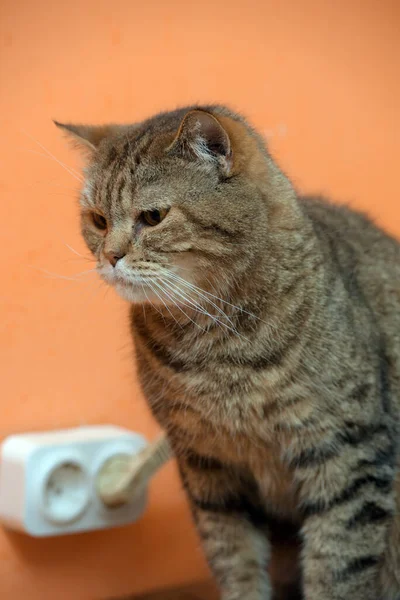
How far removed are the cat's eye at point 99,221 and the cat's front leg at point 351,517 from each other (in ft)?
1.55

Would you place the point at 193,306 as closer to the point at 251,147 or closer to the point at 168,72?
the point at 251,147

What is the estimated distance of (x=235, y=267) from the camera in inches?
45.3

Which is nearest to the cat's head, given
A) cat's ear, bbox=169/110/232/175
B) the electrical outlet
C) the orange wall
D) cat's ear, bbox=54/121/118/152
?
cat's ear, bbox=169/110/232/175

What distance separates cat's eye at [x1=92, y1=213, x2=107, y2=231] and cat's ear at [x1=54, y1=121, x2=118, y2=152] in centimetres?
12

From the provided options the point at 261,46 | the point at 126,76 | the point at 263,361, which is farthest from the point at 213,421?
the point at 261,46

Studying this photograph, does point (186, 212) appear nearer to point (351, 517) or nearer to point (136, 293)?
point (136, 293)

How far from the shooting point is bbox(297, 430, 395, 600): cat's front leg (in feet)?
3.86

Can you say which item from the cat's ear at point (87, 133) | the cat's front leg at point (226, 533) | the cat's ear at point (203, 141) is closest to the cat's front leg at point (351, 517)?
the cat's front leg at point (226, 533)

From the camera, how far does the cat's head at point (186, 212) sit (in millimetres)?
1123

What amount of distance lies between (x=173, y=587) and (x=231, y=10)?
4.06 ft

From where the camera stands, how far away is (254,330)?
1182mm

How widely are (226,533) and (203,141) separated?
658 millimetres

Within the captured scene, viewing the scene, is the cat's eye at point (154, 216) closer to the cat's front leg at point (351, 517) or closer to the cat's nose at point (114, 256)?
the cat's nose at point (114, 256)

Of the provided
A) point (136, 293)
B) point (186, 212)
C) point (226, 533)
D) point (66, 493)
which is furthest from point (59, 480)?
point (186, 212)
